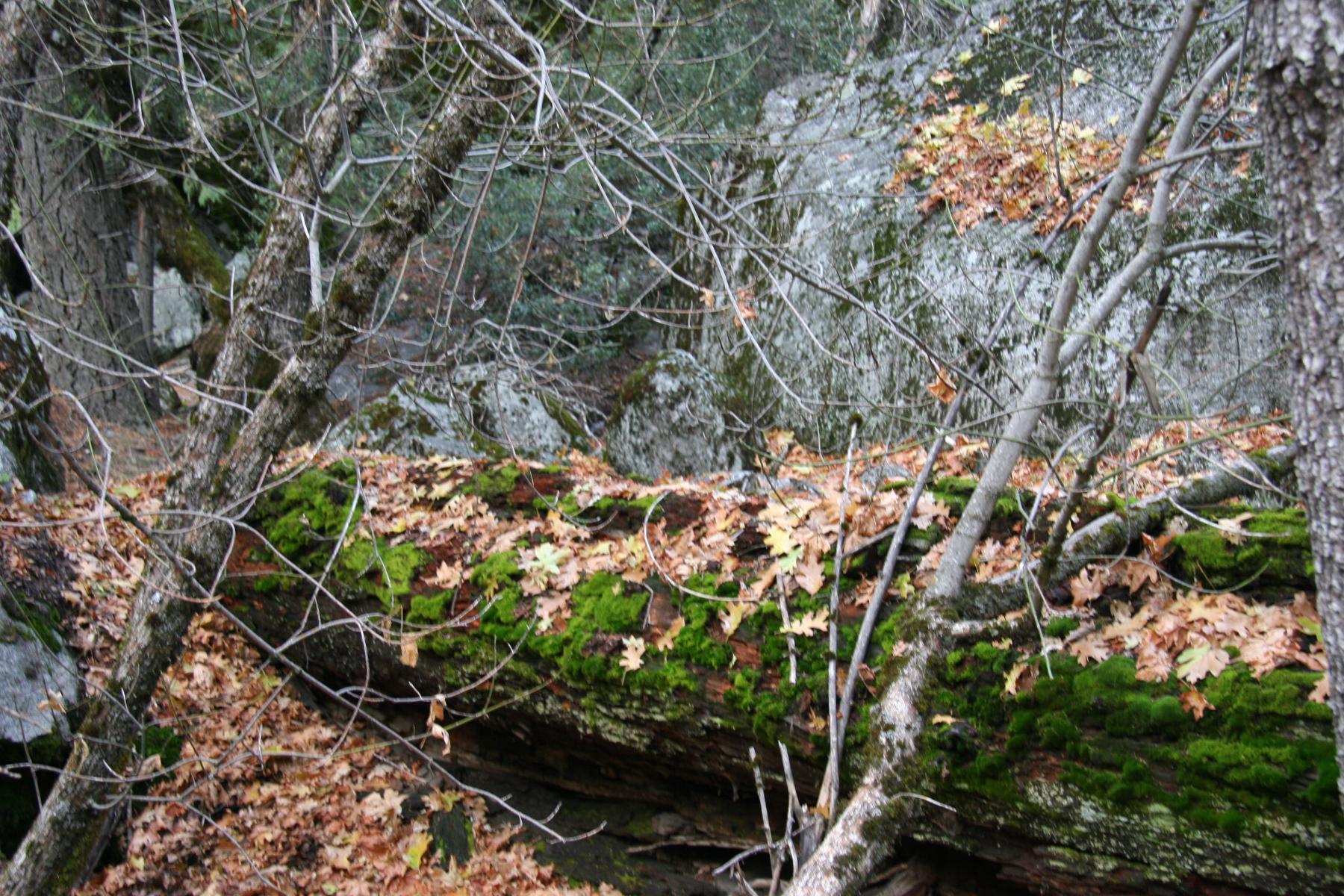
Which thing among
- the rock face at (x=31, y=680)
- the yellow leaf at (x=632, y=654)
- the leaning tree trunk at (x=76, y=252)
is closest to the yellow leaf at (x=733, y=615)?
the yellow leaf at (x=632, y=654)

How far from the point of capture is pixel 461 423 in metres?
→ 8.28

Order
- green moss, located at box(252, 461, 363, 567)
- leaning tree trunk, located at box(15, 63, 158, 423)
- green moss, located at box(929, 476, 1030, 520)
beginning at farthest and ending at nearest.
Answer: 1. leaning tree trunk, located at box(15, 63, 158, 423)
2. green moss, located at box(252, 461, 363, 567)
3. green moss, located at box(929, 476, 1030, 520)

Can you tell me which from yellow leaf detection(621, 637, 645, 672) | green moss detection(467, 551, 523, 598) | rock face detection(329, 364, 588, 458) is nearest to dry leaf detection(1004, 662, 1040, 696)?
yellow leaf detection(621, 637, 645, 672)

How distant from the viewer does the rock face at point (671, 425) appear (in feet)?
26.8

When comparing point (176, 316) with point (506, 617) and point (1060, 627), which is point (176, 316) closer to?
point (506, 617)

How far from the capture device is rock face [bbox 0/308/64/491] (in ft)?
18.6

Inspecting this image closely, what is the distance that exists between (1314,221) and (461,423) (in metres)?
7.27

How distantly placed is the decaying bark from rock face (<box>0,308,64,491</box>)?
2068 mm

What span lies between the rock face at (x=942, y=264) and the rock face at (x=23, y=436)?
4895 millimetres

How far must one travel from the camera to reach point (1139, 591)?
3381 millimetres

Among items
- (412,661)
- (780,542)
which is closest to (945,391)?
(780,542)

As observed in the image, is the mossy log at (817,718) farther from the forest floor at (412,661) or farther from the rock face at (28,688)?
the rock face at (28,688)

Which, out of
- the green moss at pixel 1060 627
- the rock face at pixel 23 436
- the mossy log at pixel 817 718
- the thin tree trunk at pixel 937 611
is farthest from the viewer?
the rock face at pixel 23 436

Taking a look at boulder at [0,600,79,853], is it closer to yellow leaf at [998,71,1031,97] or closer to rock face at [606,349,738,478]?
rock face at [606,349,738,478]
